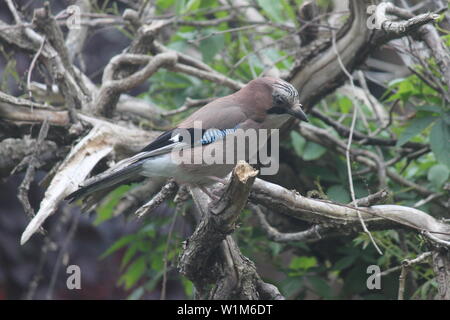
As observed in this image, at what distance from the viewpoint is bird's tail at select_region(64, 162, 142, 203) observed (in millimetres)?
3111

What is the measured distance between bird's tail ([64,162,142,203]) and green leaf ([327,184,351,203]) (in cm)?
148

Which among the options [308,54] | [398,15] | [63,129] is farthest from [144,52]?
[398,15]

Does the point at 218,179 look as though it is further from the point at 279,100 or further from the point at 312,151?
the point at 312,151

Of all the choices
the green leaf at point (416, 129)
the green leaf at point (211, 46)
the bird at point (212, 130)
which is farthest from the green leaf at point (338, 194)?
the green leaf at point (211, 46)

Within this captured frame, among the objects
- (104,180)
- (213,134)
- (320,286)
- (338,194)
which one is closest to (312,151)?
(338,194)

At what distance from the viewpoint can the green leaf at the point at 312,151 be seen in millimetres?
4375

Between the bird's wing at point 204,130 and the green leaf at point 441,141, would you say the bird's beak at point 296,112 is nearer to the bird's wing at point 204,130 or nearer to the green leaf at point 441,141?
the bird's wing at point 204,130

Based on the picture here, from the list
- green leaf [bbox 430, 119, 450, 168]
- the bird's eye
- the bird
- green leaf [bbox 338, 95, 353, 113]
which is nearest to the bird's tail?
the bird

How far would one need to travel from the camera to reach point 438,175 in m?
4.07

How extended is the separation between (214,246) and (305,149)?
182cm

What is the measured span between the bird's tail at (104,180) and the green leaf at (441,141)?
1.83 meters

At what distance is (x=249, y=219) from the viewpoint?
4699 millimetres

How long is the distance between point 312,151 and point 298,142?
142 millimetres

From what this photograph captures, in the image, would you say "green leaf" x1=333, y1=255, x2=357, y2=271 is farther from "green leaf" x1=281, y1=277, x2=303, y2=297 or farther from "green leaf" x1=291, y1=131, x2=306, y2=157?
"green leaf" x1=291, y1=131, x2=306, y2=157
